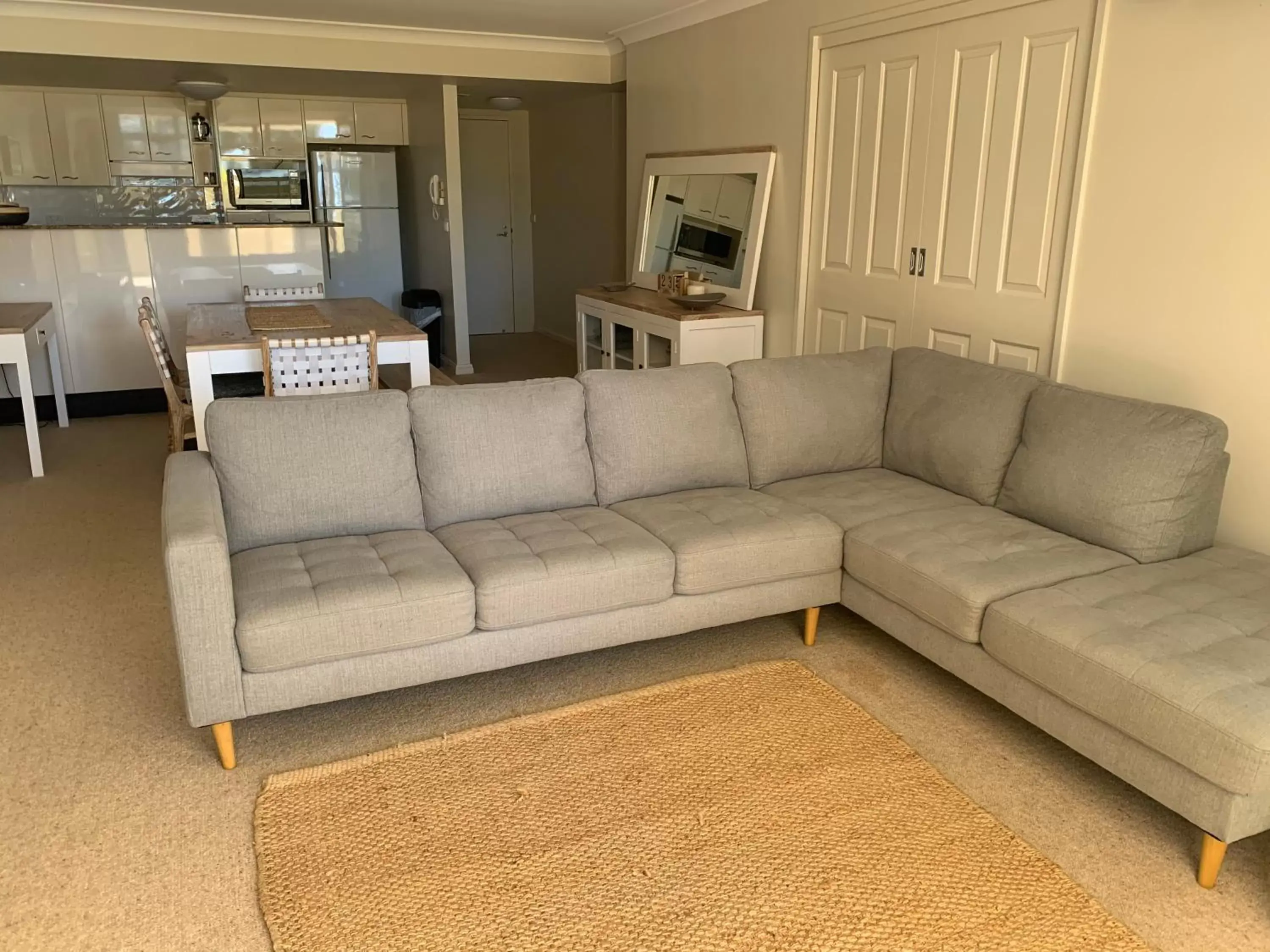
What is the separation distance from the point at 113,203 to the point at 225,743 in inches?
269

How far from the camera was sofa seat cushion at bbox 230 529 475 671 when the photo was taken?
2.23 meters

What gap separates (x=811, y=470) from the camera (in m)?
3.36

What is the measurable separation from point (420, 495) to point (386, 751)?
2.57 ft

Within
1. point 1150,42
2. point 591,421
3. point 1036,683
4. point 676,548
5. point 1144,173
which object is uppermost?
point 1150,42

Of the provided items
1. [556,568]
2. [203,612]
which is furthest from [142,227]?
[556,568]

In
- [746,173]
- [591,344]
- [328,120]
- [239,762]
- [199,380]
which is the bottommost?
[239,762]

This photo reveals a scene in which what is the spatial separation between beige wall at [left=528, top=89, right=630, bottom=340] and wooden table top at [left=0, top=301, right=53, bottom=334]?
377 cm

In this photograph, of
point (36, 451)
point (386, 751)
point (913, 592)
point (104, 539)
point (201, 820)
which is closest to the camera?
point (201, 820)

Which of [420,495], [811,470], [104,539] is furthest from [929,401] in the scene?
[104,539]

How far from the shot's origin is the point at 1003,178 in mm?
3361

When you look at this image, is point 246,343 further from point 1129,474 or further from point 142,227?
point 1129,474

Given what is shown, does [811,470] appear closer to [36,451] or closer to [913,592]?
[913,592]

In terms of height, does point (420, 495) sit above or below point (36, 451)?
above

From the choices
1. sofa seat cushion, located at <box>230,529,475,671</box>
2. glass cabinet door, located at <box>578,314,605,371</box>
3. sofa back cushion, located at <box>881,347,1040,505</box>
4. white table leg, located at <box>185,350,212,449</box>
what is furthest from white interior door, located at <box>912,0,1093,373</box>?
white table leg, located at <box>185,350,212,449</box>
